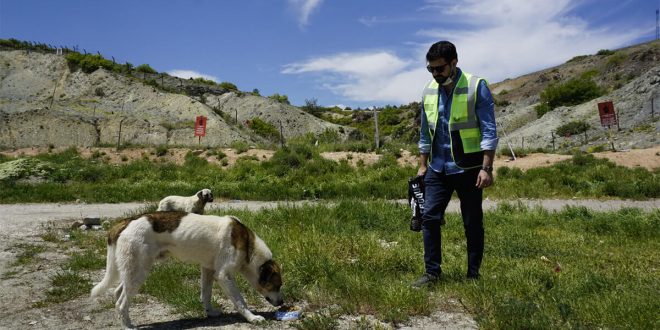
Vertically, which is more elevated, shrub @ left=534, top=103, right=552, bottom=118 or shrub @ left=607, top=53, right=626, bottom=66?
shrub @ left=607, top=53, right=626, bottom=66

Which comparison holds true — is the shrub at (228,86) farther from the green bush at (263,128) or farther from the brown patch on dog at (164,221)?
the brown patch on dog at (164,221)

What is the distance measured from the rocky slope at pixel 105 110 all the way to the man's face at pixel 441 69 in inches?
1175

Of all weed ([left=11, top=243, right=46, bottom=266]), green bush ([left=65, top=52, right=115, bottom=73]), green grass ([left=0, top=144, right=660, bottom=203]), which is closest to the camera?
weed ([left=11, top=243, right=46, bottom=266])

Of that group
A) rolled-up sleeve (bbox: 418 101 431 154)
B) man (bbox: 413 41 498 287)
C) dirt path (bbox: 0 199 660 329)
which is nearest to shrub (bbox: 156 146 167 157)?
dirt path (bbox: 0 199 660 329)

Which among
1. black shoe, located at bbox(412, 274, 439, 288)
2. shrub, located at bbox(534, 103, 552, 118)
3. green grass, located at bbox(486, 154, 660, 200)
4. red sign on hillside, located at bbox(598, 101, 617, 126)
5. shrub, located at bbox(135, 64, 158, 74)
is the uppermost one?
shrub, located at bbox(135, 64, 158, 74)

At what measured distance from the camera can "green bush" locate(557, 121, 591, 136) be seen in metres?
36.9

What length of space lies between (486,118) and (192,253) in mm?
2871

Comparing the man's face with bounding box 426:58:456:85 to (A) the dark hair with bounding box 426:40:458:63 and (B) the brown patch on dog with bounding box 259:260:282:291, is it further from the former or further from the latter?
(B) the brown patch on dog with bounding box 259:260:282:291

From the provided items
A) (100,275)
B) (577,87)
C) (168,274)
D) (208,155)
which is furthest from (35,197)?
(577,87)

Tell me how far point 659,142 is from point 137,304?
88.1 feet

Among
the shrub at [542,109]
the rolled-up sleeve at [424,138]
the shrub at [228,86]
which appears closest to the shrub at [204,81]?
the shrub at [228,86]

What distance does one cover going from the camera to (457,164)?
15.6 feet

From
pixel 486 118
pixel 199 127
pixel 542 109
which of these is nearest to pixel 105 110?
pixel 199 127

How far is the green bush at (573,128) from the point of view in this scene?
3693 centimetres
